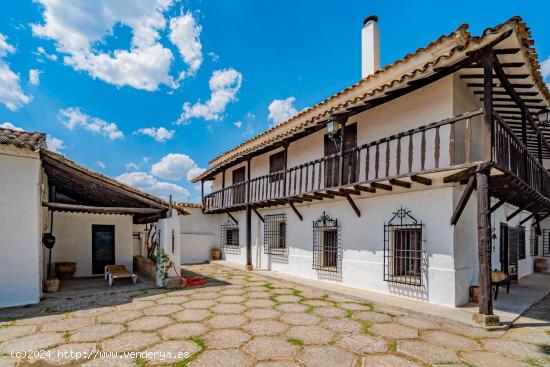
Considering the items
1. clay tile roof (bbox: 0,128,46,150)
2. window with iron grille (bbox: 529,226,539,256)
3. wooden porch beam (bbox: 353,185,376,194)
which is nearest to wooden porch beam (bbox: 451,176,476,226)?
wooden porch beam (bbox: 353,185,376,194)

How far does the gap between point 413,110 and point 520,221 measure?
7323 millimetres

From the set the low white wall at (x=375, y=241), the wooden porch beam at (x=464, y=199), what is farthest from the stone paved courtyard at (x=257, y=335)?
the wooden porch beam at (x=464, y=199)

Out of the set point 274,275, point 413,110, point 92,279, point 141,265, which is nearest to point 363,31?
point 413,110

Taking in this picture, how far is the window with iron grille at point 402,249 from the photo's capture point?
23.1 ft

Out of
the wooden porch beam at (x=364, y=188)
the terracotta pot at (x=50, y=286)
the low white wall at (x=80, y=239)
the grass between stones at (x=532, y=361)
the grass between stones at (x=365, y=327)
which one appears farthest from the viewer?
the low white wall at (x=80, y=239)

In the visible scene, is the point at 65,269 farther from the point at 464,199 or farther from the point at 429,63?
the point at 429,63

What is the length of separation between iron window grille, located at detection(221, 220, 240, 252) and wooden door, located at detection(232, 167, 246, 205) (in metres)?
1.27

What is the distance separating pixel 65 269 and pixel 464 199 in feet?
36.9

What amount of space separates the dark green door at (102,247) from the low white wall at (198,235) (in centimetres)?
367

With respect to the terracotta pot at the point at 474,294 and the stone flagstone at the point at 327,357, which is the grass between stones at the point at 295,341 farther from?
the terracotta pot at the point at 474,294

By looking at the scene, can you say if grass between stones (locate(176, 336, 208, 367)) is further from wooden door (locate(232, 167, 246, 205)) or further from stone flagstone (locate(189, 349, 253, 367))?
wooden door (locate(232, 167, 246, 205))

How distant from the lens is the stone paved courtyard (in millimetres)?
3820

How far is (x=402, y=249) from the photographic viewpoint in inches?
291

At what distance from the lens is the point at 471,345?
4332 mm
